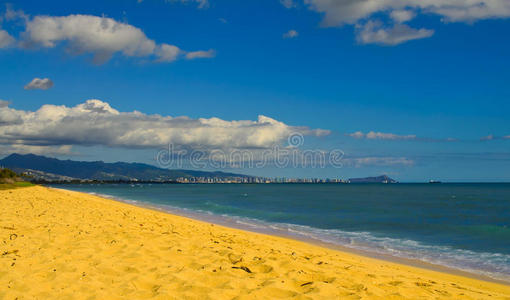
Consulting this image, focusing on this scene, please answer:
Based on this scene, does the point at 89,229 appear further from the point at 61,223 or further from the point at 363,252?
the point at 363,252

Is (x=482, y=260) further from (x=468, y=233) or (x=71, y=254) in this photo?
(x=71, y=254)

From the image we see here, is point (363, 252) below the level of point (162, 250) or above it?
below

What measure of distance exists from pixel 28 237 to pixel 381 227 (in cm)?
2093

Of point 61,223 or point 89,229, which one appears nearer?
point 89,229

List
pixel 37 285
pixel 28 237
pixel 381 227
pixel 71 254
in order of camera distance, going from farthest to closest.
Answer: pixel 381 227 < pixel 28 237 < pixel 71 254 < pixel 37 285

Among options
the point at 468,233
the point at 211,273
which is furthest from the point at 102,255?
the point at 468,233

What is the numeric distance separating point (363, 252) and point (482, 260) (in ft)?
14.6

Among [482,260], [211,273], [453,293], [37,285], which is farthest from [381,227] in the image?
[37,285]

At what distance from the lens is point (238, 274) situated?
756cm

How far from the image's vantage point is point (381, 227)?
25203 millimetres

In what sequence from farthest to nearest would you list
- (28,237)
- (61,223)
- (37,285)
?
(61,223), (28,237), (37,285)

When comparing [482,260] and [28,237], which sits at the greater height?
[28,237]

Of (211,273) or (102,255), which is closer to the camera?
(211,273)

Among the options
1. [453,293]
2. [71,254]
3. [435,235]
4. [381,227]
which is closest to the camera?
[453,293]
